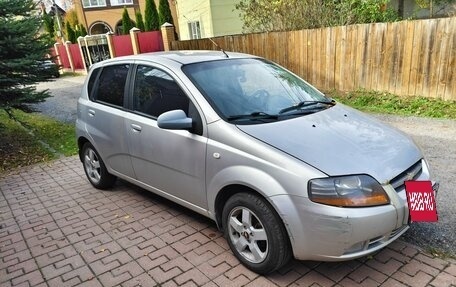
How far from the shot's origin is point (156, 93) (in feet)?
12.2

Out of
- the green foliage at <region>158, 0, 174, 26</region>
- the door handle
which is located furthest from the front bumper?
the green foliage at <region>158, 0, 174, 26</region>

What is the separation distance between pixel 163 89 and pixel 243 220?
1562 mm

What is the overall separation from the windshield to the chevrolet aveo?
0.04 feet

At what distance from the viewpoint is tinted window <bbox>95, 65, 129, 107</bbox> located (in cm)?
420

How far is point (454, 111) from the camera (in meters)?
6.96

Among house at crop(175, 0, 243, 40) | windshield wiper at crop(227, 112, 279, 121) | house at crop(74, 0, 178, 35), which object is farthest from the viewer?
house at crop(74, 0, 178, 35)

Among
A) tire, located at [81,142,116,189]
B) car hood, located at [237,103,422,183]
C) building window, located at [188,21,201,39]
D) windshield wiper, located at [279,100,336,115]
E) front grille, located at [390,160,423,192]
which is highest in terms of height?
building window, located at [188,21,201,39]

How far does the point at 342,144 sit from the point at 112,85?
290 cm

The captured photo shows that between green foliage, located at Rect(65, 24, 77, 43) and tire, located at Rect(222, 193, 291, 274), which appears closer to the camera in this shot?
tire, located at Rect(222, 193, 291, 274)

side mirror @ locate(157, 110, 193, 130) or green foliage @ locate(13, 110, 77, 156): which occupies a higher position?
side mirror @ locate(157, 110, 193, 130)

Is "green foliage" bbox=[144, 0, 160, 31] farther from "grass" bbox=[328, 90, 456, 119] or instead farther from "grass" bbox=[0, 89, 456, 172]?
"grass" bbox=[328, 90, 456, 119]

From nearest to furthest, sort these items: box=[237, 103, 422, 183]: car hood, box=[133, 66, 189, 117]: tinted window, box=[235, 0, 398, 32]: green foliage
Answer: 1. box=[237, 103, 422, 183]: car hood
2. box=[133, 66, 189, 117]: tinted window
3. box=[235, 0, 398, 32]: green foliage

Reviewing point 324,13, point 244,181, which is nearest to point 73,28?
point 324,13

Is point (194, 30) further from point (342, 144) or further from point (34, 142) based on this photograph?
point (342, 144)
